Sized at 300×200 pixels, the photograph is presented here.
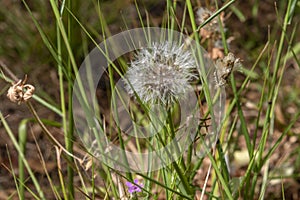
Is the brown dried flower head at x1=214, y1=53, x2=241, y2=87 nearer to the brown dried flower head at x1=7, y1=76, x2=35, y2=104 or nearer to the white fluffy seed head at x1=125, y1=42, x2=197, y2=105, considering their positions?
the white fluffy seed head at x1=125, y1=42, x2=197, y2=105

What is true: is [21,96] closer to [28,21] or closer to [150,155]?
[150,155]

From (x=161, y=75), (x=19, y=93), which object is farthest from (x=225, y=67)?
(x=19, y=93)

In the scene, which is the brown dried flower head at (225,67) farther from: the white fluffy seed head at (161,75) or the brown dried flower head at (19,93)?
the brown dried flower head at (19,93)

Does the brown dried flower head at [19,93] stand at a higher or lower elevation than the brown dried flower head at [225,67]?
higher

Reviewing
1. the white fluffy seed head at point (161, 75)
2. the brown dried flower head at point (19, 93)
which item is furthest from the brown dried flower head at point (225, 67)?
the brown dried flower head at point (19, 93)

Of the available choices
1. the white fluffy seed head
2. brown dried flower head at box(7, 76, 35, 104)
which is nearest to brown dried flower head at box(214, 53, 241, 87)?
the white fluffy seed head

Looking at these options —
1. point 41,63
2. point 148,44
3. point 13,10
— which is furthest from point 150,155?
point 13,10

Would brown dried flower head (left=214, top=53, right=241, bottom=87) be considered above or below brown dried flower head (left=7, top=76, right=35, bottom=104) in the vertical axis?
below

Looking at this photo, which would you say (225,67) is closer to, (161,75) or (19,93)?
(161,75)
